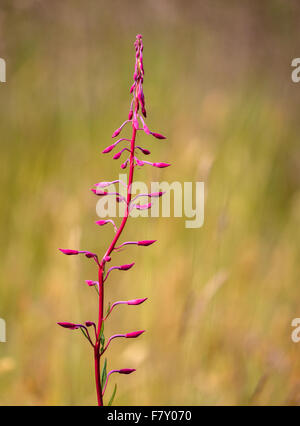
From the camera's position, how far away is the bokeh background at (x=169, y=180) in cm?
131

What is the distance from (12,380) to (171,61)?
1304mm

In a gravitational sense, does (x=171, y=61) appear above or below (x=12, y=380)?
above

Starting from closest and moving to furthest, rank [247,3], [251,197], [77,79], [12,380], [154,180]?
[154,180], [12,380], [251,197], [77,79], [247,3]

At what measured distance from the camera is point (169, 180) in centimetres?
174

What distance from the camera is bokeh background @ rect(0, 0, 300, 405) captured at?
1.31m

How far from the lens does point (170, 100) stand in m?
1.79

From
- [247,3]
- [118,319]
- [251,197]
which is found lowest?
[118,319]

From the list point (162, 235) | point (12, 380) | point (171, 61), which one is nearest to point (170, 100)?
point (171, 61)

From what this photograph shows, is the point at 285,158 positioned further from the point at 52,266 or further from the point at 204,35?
the point at 52,266

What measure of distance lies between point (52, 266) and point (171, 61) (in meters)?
0.95

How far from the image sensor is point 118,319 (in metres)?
1.52

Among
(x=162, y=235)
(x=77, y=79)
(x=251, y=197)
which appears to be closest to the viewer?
(x=162, y=235)

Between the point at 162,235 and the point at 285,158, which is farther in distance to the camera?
the point at 285,158

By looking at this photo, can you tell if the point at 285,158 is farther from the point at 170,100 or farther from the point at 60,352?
the point at 60,352
